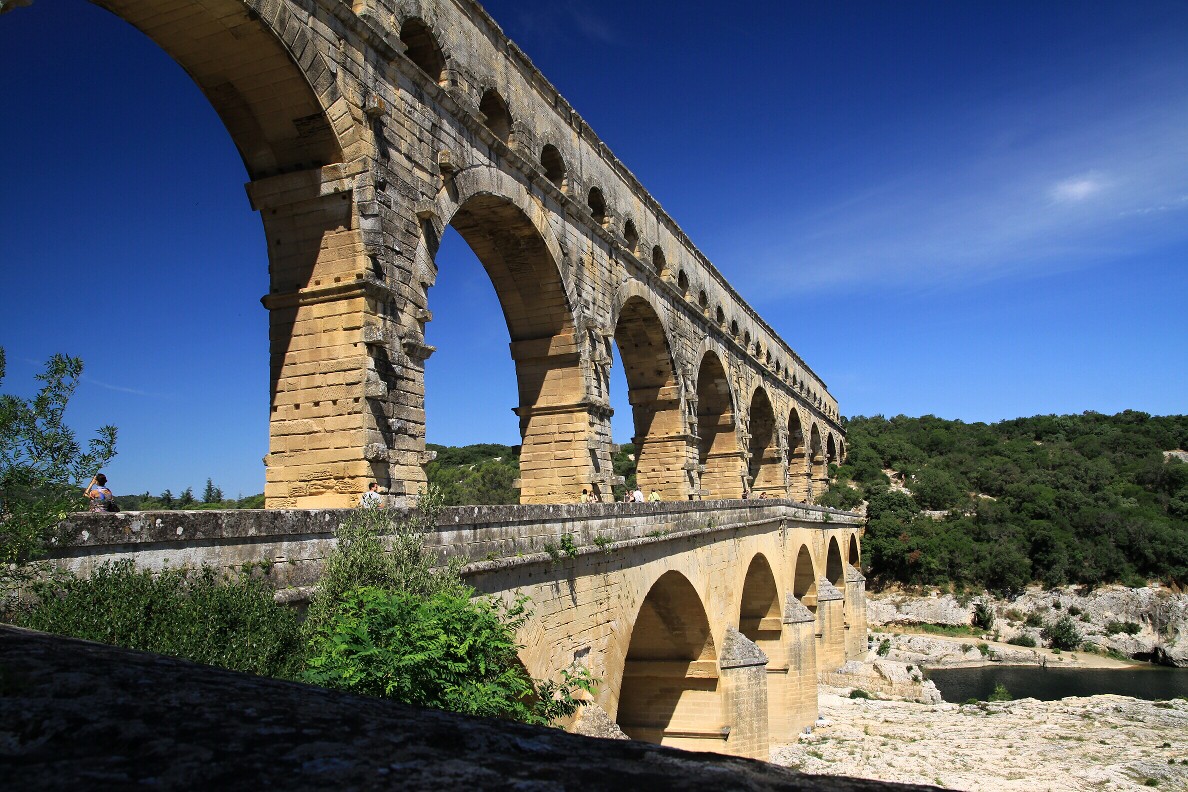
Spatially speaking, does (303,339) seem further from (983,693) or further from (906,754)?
(983,693)

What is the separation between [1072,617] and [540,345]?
1318 inches

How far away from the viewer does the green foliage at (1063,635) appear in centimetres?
3469

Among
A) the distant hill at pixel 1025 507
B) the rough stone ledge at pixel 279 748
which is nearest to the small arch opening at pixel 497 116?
the rough stone ledge at pixel 279 748

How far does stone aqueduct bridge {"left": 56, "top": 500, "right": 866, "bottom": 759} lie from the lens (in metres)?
4.51

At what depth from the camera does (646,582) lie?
1062cm

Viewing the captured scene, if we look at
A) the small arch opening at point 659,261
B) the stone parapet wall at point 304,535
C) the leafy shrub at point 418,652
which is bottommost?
the leafy shrub at point 418,652

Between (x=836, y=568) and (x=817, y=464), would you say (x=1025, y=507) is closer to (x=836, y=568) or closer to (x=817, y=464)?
(x=817, y=464)

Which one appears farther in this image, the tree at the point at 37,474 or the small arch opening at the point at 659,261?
the small arch opening at the point at 659,261

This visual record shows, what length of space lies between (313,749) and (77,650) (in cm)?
115

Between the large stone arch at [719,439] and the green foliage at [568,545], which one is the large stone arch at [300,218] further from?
the large stone arch at [719,439]

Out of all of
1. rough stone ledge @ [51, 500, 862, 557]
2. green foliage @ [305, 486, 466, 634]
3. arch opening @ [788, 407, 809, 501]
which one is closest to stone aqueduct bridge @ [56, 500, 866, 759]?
rough stone ledge @ [51, 500, 862, 557]

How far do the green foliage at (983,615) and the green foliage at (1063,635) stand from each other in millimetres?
2286

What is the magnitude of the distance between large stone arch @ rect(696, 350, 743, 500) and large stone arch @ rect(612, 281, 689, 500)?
445 cm

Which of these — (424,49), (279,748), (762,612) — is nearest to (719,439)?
(762,612)
